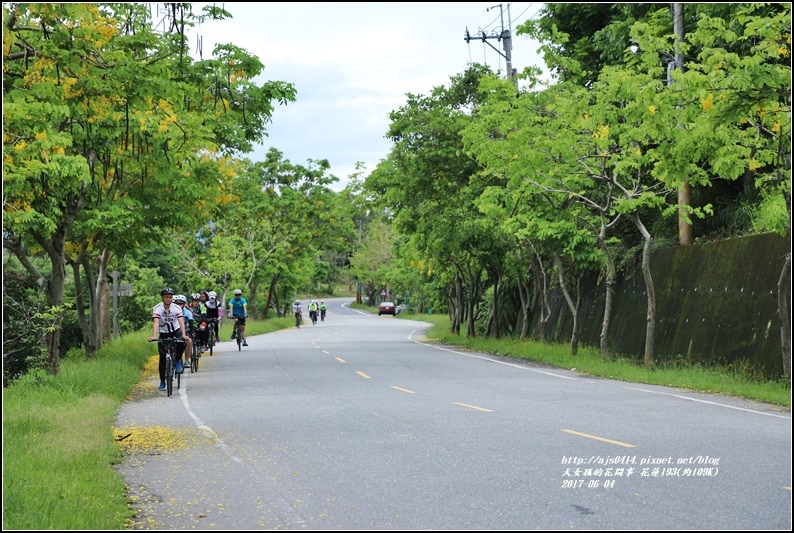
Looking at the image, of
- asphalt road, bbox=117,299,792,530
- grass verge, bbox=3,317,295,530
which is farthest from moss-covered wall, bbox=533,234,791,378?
grass verge, bbox=3,317,295,530

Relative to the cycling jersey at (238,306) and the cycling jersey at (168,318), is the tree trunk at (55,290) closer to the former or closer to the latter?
the cycling jersey at (168,318)

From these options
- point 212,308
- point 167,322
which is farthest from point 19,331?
point 167,322

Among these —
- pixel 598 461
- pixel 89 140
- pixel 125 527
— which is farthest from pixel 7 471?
pixel 89 140

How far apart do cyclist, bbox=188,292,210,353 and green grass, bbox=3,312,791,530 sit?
59.3 inches

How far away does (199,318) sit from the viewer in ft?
88.4

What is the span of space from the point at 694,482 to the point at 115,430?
7.54 metres

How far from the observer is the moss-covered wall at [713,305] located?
1858 cm

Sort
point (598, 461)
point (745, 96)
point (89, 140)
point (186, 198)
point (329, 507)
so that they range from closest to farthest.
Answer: point (329, 507)
point (598, 461)
point (745, 96)
point (89, 140)
point (186, 198)

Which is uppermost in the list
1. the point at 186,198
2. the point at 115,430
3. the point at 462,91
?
the point at 462,91

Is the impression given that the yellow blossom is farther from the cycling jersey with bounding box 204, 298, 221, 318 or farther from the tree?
Answer: the cycling jersey with bounding box 204, 298, 221, 318

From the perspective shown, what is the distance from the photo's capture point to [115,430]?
40.4 ft

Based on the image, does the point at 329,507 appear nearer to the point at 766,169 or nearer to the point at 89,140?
the point at 89,140

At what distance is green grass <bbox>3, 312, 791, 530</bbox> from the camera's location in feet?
23.3

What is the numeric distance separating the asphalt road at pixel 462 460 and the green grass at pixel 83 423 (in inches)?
13.8
